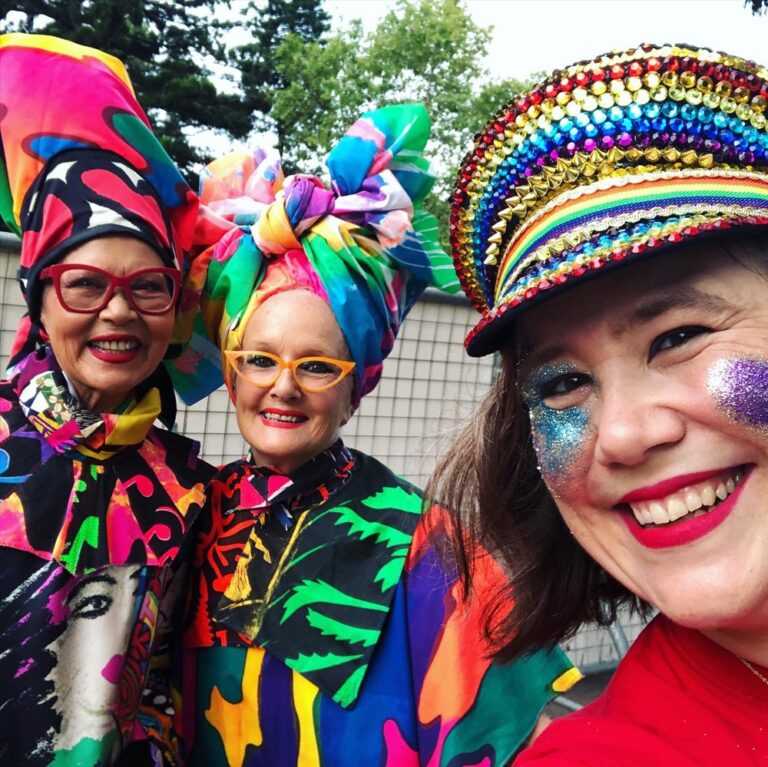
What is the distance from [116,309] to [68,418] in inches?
11.3

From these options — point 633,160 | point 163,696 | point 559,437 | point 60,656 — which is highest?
point 633,160

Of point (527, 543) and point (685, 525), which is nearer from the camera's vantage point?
point (685, 525)

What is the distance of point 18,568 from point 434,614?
38.1 inches

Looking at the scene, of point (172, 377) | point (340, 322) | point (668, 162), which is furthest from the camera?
point (172, 377)

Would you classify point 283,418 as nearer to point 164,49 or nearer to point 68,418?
point 68,418

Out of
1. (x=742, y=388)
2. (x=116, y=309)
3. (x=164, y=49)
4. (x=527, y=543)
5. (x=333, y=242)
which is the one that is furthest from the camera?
(x=164, y=49)

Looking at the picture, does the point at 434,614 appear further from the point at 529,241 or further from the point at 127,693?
the point at 529,241

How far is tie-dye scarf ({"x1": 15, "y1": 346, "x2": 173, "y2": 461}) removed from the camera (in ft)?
6.66

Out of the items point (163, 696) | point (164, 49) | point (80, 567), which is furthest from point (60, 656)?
point (164, 49)

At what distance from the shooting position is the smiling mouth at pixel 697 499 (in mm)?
1121

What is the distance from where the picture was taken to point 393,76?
24.5m

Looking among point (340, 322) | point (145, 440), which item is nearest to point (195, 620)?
point (145, 440)

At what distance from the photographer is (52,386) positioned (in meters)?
2.08

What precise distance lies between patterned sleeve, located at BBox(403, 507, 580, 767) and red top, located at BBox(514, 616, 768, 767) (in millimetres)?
503
